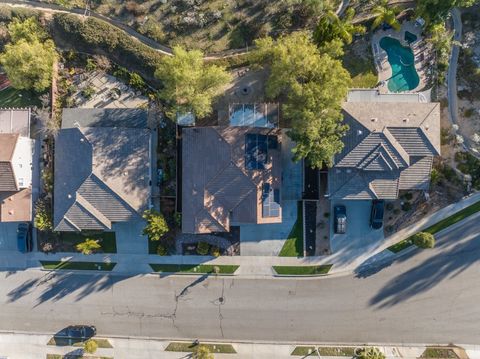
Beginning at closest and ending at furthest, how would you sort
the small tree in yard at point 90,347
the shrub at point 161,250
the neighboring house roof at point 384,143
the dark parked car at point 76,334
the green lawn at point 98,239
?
1. the neighboring house roof at point 384,143
2. the small tree in yard at point 90,347
3. the shrub at point 161,250
4. the green lawn at point 98,239
5. the dark parked car at point 76,334

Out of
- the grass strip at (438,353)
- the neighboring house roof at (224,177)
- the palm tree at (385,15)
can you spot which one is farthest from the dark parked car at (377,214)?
the palm tree at (385,15)

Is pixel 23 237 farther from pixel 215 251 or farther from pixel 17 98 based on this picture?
pixel 215 251

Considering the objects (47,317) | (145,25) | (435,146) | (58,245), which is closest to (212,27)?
(145,25)

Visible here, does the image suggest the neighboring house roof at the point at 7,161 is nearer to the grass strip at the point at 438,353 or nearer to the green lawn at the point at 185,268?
the green lawn at the point at 185,268

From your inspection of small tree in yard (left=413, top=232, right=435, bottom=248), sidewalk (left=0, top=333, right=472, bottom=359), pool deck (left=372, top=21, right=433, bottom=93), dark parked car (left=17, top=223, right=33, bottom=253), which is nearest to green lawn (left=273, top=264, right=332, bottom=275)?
sidewalk (left=0, top=333, right=472, bottom=359)

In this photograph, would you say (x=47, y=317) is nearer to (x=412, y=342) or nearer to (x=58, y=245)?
(x=58, y=245)

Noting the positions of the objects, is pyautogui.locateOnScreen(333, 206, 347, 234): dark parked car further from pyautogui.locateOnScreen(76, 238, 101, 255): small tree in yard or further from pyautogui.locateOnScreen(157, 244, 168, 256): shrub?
pyautogui.locateOnScreen(76, 238, 101, 255): small tree in yard
